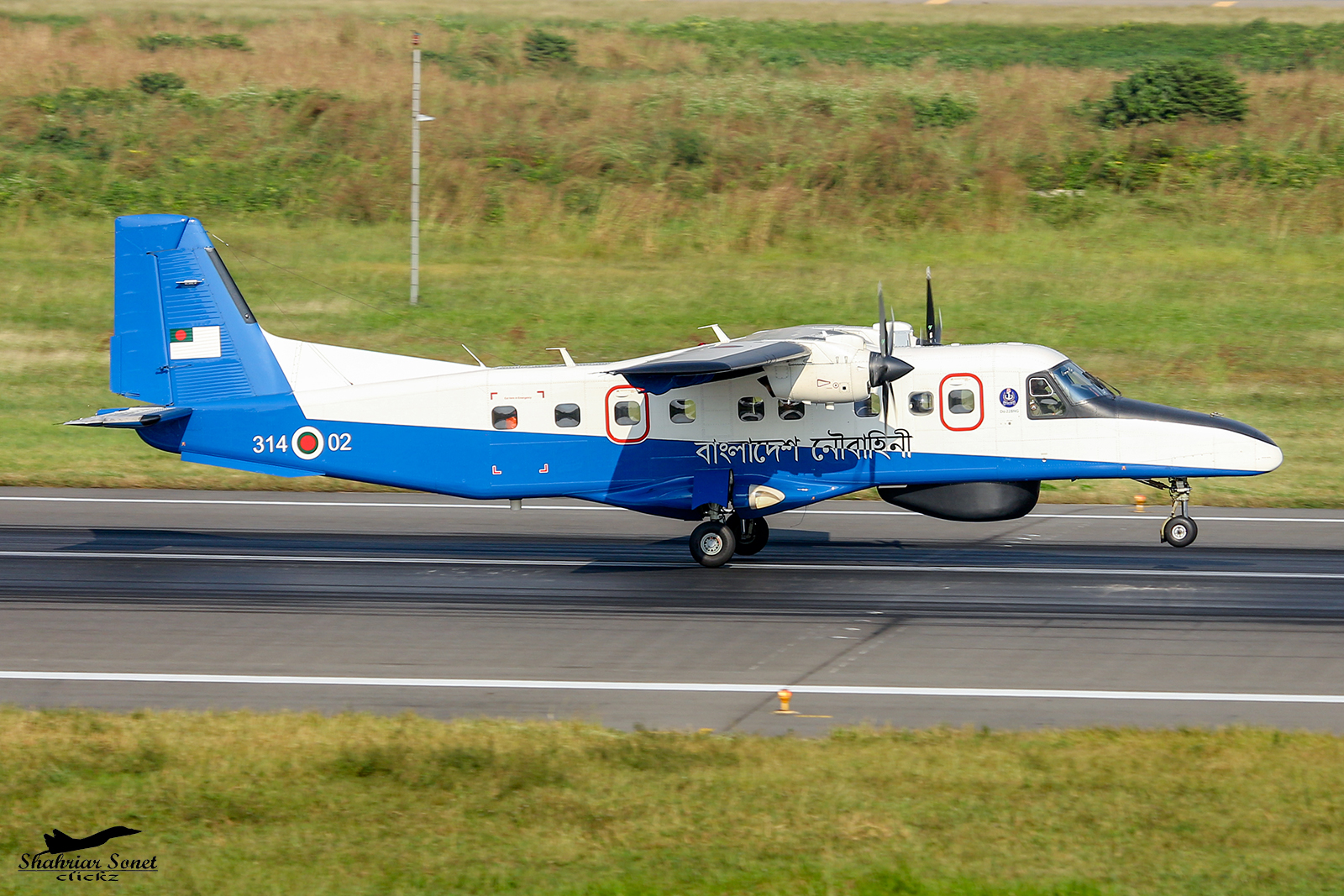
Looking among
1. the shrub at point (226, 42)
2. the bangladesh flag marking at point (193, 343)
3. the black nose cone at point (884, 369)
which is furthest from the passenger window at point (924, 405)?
the shrub at point (226, 42)

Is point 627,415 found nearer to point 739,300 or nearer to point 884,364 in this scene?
point 884,364

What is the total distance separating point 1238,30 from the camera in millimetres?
62000

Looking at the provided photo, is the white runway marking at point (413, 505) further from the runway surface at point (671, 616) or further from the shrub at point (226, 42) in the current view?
the shrub at point (226, 42)

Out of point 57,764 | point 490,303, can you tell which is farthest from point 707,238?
point 57,764

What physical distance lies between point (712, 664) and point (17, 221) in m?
36.3

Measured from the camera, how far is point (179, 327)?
2028cm

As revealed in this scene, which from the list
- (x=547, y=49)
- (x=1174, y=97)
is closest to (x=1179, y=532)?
(x=1174, y=97)

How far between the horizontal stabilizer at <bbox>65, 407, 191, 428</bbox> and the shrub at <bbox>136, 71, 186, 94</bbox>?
34.5 metres

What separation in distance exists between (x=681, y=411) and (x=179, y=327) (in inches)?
298

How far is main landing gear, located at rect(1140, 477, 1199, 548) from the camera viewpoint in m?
18.9

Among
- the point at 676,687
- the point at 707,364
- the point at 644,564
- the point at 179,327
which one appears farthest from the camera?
the point at 179,327

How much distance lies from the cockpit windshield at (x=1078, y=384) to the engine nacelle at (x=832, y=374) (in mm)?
2938

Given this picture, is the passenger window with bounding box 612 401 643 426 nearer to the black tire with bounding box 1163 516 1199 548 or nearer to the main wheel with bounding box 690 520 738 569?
the main wheel with bounding box 690 520 738 569

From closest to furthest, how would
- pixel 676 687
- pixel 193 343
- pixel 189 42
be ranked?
pixel 676 687 → pixel 193 343 → pixel 189 42
